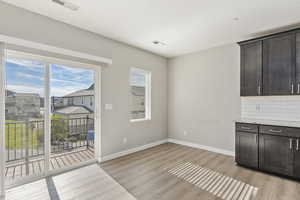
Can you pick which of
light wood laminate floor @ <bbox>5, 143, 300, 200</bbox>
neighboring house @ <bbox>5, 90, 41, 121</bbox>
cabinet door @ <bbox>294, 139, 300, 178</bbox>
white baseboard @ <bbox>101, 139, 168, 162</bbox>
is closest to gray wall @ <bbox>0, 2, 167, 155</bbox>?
white baseboard @ <bbox>101, 139, 168, 162</bbox>

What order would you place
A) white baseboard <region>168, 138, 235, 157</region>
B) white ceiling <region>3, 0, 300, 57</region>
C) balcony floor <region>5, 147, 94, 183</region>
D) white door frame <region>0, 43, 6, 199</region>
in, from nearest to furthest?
white door frame <region>0, 43, 6, 199</region> < white ceiling <region>3, 0, 300, 57</region> < balcony floor <region>5, 147, 94, 183</region> < white baseboard <region>168, 138, 235, 157</region>

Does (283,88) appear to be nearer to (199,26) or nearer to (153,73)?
(199,26)

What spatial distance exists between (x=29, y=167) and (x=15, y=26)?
2287 millimetres

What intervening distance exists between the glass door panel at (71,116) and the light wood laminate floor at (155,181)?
0.37 m

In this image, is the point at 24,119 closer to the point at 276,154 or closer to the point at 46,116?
the point at 46,116

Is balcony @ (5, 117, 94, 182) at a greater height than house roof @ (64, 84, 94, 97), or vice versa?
house roof @ (64, 84, 94, 97)

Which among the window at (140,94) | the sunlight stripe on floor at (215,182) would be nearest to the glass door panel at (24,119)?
the window at (140,94)

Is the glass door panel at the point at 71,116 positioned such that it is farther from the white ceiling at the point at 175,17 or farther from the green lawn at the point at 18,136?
the white ceiling at the point at 175,17

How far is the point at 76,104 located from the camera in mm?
3145

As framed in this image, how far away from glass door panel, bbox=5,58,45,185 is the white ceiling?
1004 millimetres

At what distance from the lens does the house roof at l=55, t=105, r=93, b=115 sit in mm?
2947

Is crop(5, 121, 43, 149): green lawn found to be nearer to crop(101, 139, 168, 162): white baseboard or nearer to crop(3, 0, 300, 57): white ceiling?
crop(101, 139, 168, 162): white baseboard

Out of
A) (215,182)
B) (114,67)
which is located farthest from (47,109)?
(215,182)

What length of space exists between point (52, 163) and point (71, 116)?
0.91 m
